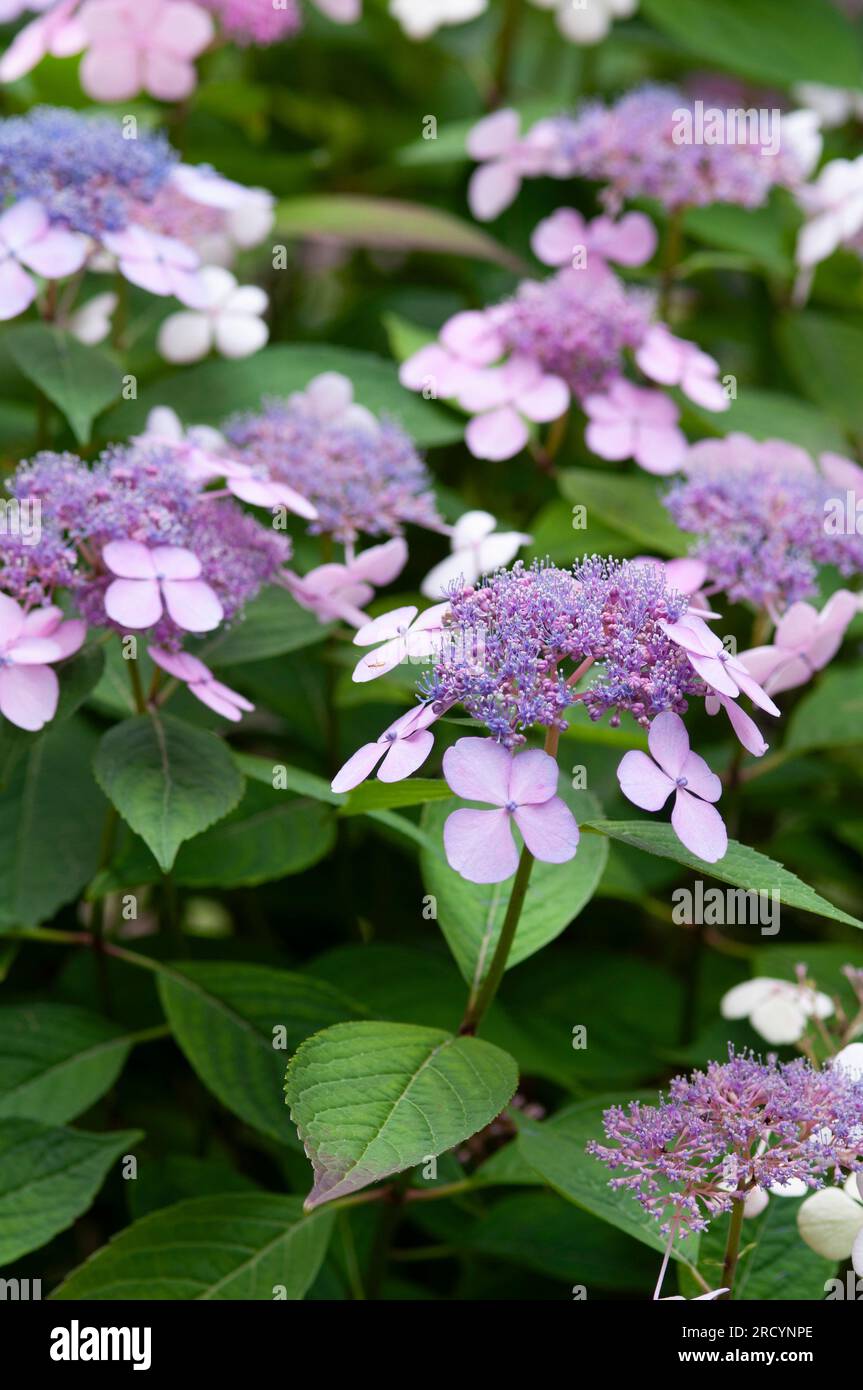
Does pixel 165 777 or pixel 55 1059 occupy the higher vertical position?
pixel 165 777

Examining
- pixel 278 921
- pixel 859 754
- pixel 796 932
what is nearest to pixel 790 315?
pixel 859 754

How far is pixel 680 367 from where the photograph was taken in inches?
44.0

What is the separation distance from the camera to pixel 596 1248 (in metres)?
0.95

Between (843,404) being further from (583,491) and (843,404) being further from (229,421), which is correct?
(229,421)

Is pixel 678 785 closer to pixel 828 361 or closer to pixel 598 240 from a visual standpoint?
pixel 598 240

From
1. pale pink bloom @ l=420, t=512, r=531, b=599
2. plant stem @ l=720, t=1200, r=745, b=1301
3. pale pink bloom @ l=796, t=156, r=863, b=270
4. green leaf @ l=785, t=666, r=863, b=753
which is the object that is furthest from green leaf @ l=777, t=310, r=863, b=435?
plant stem @ l=720, t=1200, r=745, b=1301

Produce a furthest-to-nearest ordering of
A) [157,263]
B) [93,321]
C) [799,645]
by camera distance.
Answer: [93,321] < [157,263] < [799,645]

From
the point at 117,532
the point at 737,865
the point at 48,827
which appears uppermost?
the point at 117,532

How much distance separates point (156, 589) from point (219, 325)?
15.7 inches

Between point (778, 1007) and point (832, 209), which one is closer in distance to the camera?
point (778, 1007)

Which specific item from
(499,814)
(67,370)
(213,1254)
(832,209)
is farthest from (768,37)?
(213,1254)

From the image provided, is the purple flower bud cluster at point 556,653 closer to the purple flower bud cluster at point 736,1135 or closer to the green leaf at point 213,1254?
the purple flower bud cluster at point 736,1135

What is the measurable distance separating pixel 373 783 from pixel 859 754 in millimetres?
658

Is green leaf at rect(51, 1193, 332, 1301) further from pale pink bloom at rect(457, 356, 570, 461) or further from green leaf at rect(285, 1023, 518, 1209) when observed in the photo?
pale pink bloom at rect(457, 356, 570, 461)
